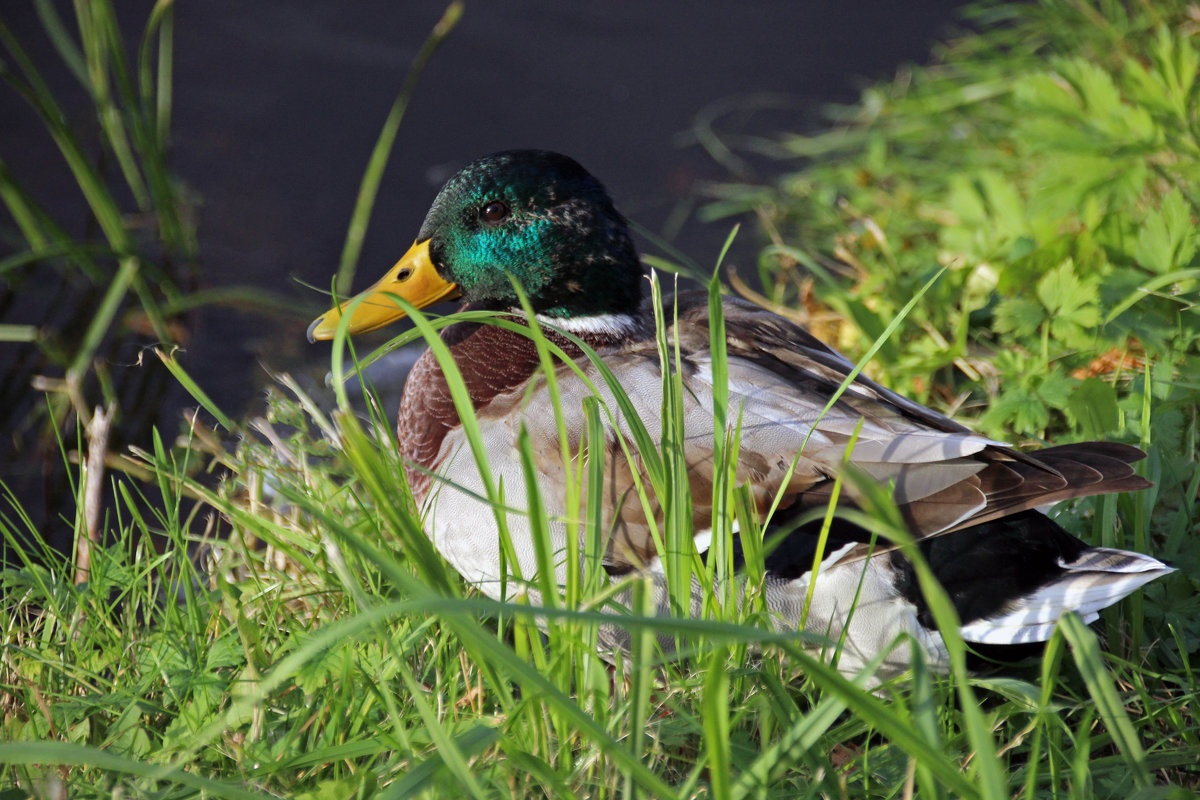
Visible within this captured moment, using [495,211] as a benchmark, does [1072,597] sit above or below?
below

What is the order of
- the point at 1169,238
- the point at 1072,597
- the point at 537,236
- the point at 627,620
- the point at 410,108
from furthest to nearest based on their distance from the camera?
the point at 410,108 → the point at 1169,238 → the point at 537,236 → the point at 1072,597 → the point at 627,620

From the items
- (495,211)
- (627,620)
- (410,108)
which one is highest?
(410,108)

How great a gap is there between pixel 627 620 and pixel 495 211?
1536 millimetres

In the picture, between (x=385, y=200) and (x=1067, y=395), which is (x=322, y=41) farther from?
(x=1067, y=395)

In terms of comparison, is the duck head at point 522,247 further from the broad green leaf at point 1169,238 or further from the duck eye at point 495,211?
the broad green leaf at point 1169,238

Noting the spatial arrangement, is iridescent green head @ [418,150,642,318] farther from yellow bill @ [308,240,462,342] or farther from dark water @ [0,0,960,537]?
dark water @ [0,0,960,537]

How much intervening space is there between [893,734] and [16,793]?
52.7 inches

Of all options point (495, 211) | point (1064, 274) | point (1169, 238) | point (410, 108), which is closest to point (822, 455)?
point (495, 211)

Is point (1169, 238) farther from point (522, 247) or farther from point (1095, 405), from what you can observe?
point (522, 247)

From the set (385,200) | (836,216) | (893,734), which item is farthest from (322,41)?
(893,734)

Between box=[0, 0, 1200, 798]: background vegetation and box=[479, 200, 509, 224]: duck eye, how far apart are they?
0.57 m

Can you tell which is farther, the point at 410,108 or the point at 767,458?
the point at 410,108

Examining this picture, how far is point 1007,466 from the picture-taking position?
186cm

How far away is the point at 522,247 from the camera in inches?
95.7
